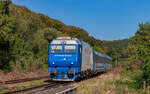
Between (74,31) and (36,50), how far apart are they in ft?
154

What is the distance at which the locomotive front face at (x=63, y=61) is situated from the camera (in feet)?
55.5

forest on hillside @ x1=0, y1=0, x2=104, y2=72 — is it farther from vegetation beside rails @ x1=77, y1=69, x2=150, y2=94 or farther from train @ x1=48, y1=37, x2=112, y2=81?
vegetation beside rails @ x1=77, y1=69, x2=150, y2=94

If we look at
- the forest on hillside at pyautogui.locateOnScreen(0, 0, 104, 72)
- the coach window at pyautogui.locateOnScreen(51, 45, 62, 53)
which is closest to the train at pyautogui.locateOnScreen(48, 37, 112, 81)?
the coach window at pyautogui.locateOnScreen(51, 45, 62, 53)

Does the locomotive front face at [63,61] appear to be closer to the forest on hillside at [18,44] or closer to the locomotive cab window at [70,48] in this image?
the locomotive cab window at [70,48]

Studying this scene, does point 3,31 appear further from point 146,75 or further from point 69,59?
point 146,75

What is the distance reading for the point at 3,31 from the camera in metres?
23.1

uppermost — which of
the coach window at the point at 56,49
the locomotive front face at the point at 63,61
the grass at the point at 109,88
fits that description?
the coach window at the point at 56,49

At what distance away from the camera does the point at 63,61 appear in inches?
677

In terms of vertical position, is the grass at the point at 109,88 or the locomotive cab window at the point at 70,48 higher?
the locomotive cab window at the point at 70,48

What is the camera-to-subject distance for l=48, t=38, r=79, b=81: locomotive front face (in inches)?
666

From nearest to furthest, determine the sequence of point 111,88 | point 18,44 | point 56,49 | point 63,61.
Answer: point 111,88
point 63,61
point 56,49
point 18,44

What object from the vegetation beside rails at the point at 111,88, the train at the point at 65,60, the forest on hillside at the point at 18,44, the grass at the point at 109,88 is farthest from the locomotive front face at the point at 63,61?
the forest on hillside at the point at 18,44

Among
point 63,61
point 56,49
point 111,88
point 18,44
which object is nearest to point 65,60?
point 63,61

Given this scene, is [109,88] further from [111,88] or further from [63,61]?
[63,61]
